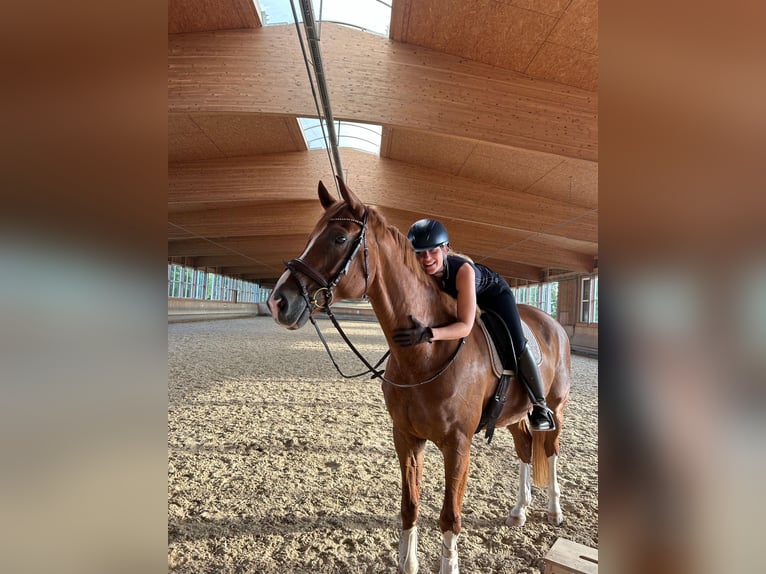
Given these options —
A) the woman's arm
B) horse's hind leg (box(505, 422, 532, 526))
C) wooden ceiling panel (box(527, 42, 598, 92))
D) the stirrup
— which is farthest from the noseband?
wooden ceiling panel (box(527, 42, 598, 92))

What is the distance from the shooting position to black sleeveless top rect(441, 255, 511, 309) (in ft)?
7.44

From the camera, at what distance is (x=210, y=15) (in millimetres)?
5504

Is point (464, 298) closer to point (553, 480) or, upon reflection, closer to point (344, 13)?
point (553, 480)

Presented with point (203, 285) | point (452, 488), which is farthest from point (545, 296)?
point (452, 488)

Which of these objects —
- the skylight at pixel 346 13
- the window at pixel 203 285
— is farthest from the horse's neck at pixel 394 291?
the window at pixel 203 285

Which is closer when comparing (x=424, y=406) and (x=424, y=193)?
(x=424, y=406)

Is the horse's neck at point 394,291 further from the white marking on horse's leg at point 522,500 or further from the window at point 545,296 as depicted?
the window at point 545,296

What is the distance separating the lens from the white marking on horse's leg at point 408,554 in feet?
7.21

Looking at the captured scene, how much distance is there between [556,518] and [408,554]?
4.04 feet

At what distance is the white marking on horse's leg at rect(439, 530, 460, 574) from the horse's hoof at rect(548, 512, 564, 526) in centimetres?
106
